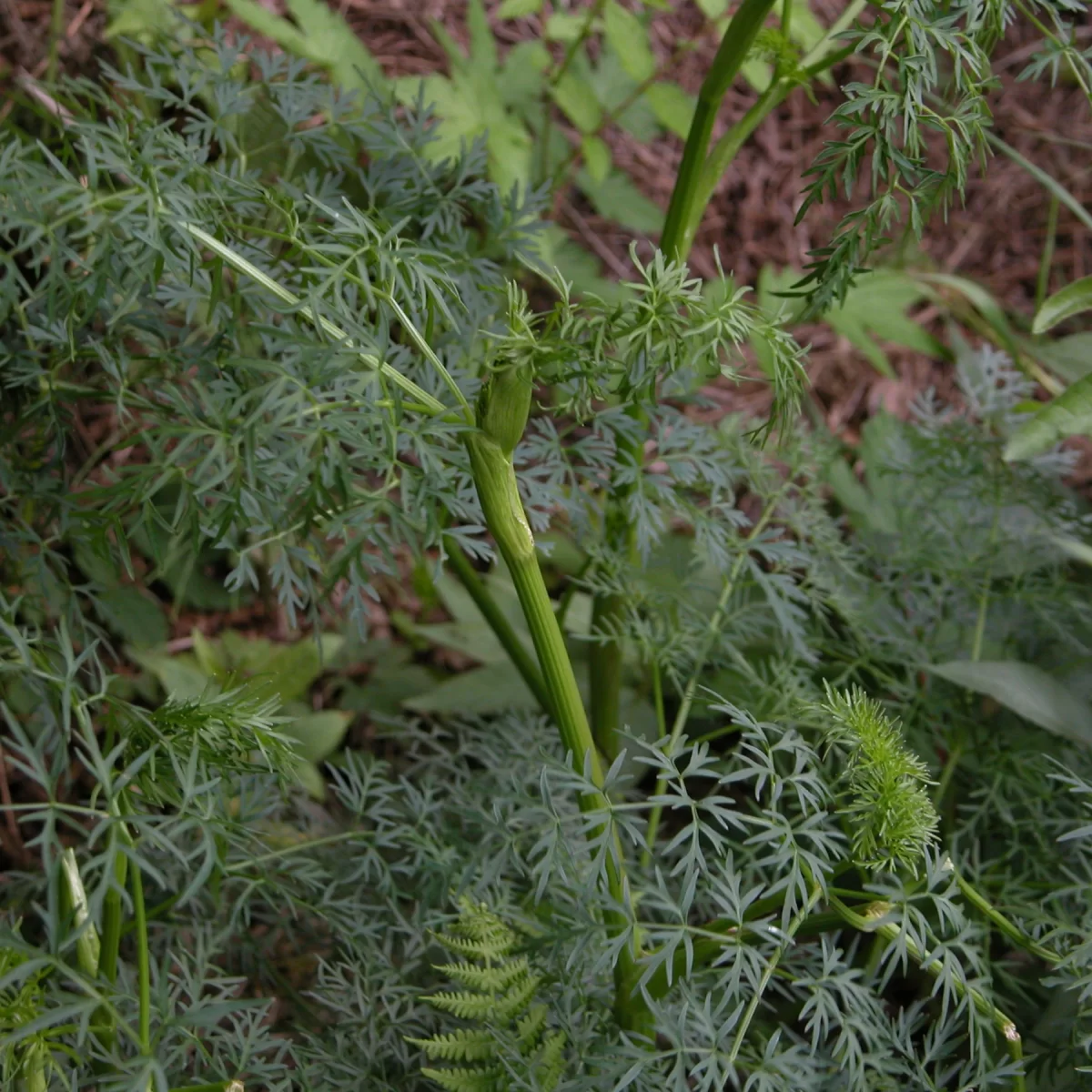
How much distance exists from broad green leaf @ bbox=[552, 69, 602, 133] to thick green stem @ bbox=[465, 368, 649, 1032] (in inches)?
37.5

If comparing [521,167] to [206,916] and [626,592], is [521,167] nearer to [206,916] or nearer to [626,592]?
[626,592]

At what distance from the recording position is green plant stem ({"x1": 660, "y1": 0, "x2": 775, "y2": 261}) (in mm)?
800

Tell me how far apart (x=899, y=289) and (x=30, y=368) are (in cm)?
126

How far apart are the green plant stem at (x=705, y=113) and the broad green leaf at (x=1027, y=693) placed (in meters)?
0.51

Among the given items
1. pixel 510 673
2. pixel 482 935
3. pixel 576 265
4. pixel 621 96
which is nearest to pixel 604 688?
pixel 510 673

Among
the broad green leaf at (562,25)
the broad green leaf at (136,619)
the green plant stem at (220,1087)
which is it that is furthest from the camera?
the broad green leaf at (562,25)

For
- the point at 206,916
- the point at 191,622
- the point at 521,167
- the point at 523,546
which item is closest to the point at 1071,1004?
the point at 523,546

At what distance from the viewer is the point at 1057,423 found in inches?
40.2

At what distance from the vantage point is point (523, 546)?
728 mm

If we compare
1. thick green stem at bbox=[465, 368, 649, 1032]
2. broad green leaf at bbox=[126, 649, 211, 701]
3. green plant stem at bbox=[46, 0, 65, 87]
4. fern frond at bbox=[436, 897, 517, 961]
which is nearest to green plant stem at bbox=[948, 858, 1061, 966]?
thick green stem at bbox=[465, 368, 649, 1032]

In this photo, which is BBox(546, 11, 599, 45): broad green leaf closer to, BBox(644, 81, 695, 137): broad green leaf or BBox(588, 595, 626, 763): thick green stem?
BBox(644, 81, 695, 137): broad green leaf

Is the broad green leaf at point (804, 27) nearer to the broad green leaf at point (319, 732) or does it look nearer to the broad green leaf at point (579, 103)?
the broad green leaf at point (579, 103)

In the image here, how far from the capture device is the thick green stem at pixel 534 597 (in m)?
0.69

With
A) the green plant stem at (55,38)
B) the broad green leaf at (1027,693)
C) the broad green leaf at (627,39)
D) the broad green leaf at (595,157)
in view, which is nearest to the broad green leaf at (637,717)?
the broad green leaf at (1027,693)
